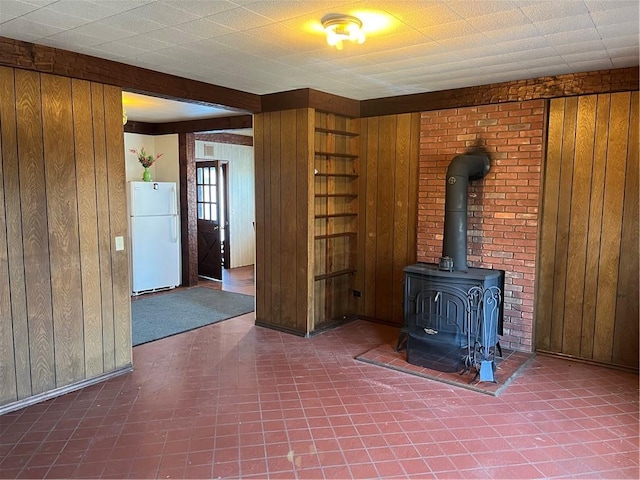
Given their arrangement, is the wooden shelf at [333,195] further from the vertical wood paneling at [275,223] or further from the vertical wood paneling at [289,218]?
the vertical wood paneling at [275,223]

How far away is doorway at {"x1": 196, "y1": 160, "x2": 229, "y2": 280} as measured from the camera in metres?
8.18

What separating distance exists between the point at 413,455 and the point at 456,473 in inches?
10.3

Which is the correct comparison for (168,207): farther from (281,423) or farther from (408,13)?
(408,13)

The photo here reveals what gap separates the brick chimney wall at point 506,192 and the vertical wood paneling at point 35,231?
11.4ft

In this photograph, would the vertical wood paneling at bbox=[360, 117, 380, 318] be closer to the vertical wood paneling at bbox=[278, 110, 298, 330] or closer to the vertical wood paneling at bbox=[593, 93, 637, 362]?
the vertical wood paneling at bbox=[278, 110, 298, 330]

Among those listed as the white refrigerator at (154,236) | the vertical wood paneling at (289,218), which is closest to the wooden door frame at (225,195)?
the white refrigerator at (154,236)

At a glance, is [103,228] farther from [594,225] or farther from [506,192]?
[594,225]

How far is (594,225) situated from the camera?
3.97m

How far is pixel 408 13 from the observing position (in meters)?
2.54

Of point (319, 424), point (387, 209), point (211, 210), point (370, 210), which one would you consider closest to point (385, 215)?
point (387, 209)

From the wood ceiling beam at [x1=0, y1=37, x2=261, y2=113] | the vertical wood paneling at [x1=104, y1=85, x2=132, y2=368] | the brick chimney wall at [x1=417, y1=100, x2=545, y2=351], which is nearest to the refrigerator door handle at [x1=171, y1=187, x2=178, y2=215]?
the wood ceiling beam at [x1=0, y1=37, x2=261, y2=113]

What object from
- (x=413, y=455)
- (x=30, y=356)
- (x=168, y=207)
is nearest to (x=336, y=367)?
(x=413, y=455)

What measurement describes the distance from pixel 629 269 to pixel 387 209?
231 cm

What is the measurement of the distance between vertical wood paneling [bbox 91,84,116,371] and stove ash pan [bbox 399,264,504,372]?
2500mm
